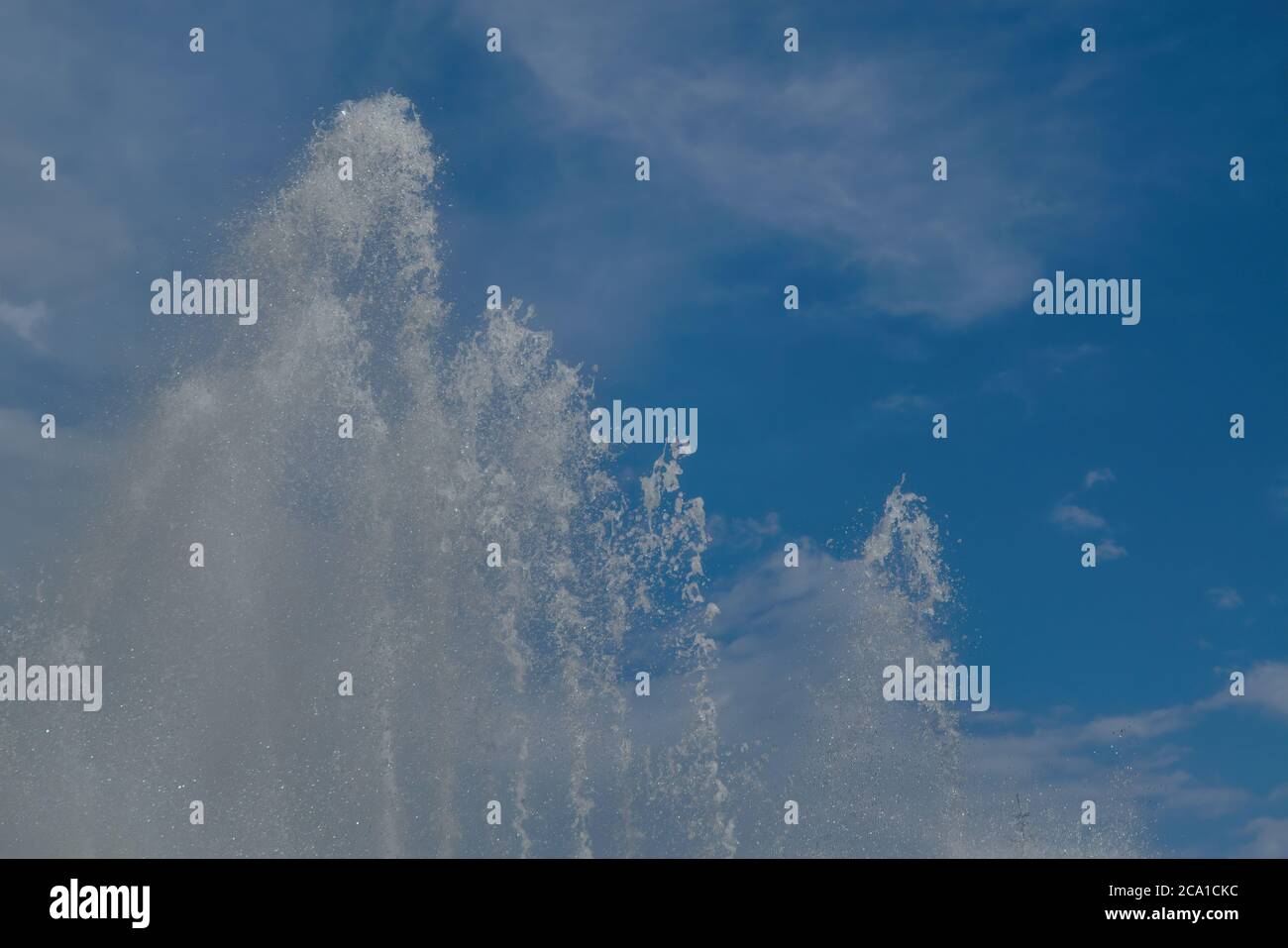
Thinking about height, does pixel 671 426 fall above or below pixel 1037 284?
below
